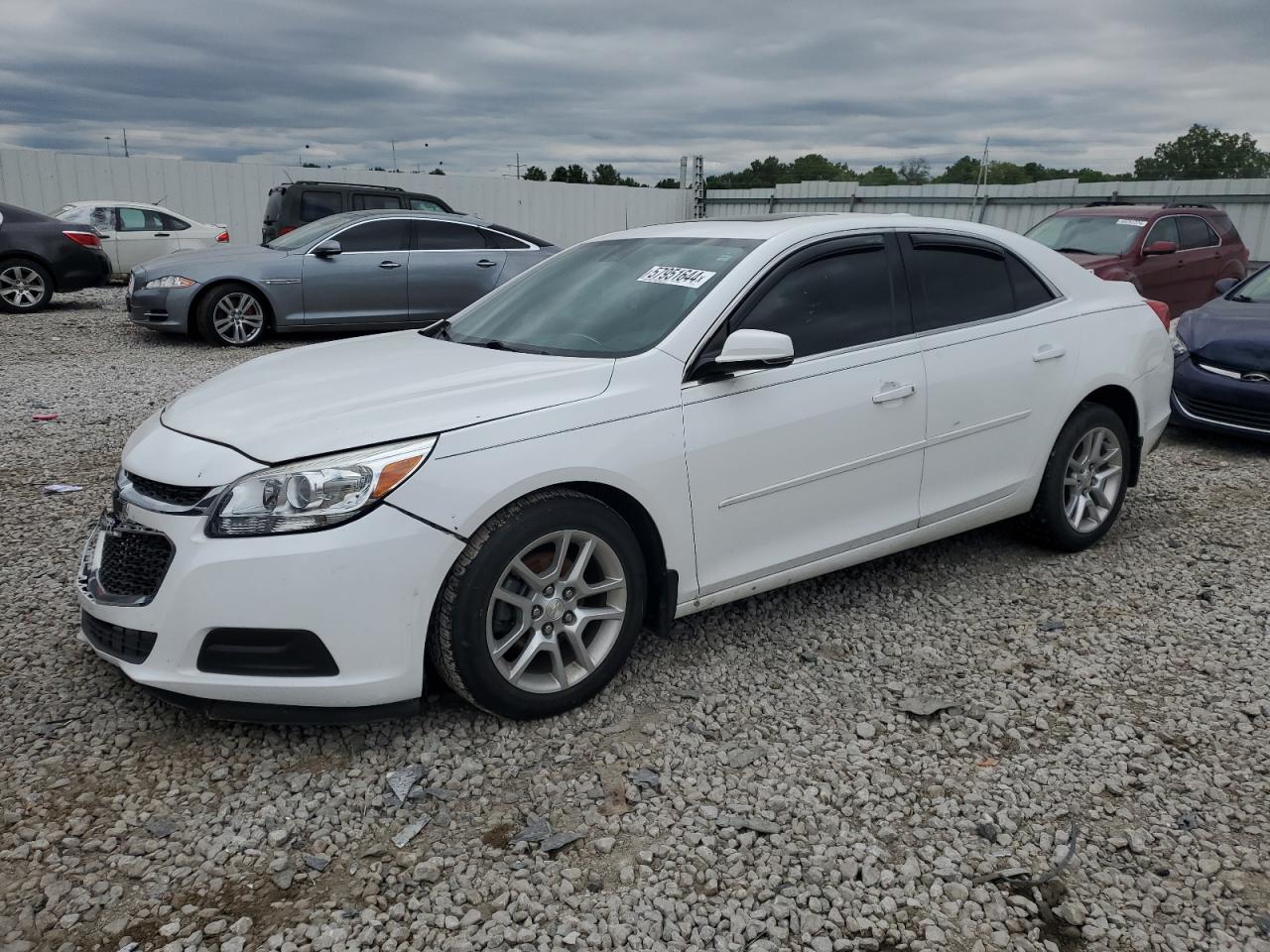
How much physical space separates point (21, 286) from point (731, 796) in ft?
44.6

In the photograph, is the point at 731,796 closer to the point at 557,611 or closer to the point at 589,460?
the point at 557,611

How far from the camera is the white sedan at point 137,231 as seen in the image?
17236 mm

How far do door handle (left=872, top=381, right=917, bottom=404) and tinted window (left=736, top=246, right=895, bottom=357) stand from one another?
0.67ft

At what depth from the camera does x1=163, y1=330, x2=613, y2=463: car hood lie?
304 cm

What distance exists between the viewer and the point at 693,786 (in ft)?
9.98

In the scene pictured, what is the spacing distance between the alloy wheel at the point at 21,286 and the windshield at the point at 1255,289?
13666 mm

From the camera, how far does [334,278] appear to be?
1112 cm

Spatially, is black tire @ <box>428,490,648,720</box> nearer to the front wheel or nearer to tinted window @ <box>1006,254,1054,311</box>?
tinted window @ <box>1006,254,1054,311</box>

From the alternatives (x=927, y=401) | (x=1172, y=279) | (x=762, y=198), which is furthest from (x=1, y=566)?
(x=762, y=198)

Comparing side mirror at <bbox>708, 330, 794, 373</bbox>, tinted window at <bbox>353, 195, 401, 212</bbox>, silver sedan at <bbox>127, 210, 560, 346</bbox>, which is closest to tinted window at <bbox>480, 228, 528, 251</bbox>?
silver sedan at <bbox>127, 210, 560, 346</bbox>

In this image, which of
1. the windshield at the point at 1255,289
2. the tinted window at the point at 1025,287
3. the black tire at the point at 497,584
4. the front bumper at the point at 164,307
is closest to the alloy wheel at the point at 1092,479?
the tinted window at the point at 1025,287

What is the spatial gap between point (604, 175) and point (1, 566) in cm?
4259

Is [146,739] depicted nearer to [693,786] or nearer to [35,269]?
[693,786]

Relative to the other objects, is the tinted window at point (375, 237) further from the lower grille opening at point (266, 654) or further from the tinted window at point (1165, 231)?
the lower grille opening at point (266, 654)
